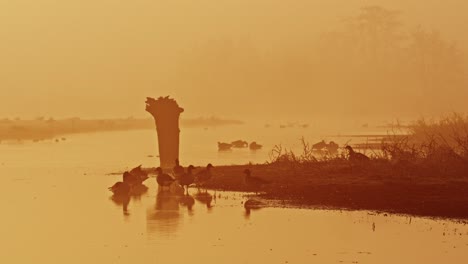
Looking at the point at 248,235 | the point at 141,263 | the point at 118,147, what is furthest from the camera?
the point at 118,147

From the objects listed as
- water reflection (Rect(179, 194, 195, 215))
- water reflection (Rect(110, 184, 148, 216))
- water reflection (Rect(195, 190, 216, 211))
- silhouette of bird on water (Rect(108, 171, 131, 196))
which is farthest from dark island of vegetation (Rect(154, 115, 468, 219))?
silhouette of bird on water (Rect(108, 171, 131, 196))

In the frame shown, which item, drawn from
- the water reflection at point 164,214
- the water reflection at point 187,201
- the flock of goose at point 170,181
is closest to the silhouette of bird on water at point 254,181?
the flock of goose at point 170,181

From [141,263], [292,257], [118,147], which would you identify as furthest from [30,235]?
[118,147]

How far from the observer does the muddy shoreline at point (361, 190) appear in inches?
949

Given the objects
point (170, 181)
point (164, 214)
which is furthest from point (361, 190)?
point (164, 214)

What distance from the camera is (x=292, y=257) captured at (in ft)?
57.6

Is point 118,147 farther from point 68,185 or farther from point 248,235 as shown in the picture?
point 248,235

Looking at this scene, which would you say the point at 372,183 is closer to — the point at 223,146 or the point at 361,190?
the point at 361,190

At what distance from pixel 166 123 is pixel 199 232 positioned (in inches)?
706

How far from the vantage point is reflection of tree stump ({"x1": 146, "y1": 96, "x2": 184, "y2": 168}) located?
3838 centimetres

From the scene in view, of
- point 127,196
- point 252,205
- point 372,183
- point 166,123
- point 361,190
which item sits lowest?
point 252,205

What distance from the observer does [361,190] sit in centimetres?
2712

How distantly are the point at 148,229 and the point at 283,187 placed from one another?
27.4ft

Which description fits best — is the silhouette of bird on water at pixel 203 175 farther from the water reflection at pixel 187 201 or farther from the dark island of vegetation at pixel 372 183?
the water reflection at pixel 187 201
